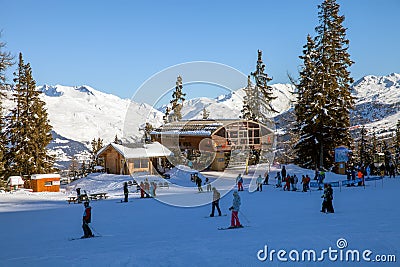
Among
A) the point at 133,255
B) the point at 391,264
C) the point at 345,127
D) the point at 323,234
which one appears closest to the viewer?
the point at 391,264

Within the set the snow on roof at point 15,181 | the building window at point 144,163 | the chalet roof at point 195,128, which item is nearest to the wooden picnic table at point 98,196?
the snow on roof at point 15,181

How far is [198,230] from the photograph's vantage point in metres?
14.6

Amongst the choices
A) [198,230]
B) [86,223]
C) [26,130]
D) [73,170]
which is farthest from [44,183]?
[73,170]

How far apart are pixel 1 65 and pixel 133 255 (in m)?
18.5

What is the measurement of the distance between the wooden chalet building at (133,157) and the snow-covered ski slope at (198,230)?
11534mm

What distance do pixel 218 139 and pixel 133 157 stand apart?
9.03 metres

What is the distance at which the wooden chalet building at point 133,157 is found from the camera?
38.3m

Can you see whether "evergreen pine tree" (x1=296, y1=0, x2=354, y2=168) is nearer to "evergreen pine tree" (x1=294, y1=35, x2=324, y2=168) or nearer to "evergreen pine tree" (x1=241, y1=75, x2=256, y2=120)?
"evergreen pine tree" (x1=294, y1=35, x2=324, y2=168)

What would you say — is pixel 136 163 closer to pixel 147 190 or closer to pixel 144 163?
pixel 144 163

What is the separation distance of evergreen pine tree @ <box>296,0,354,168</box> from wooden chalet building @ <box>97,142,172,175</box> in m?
14.6

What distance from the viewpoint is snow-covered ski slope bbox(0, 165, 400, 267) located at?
9.85 meters

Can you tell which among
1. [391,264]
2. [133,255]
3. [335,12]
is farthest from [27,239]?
[335,12]

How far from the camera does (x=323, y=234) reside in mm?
11727

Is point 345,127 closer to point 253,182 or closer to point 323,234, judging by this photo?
point 253,182
